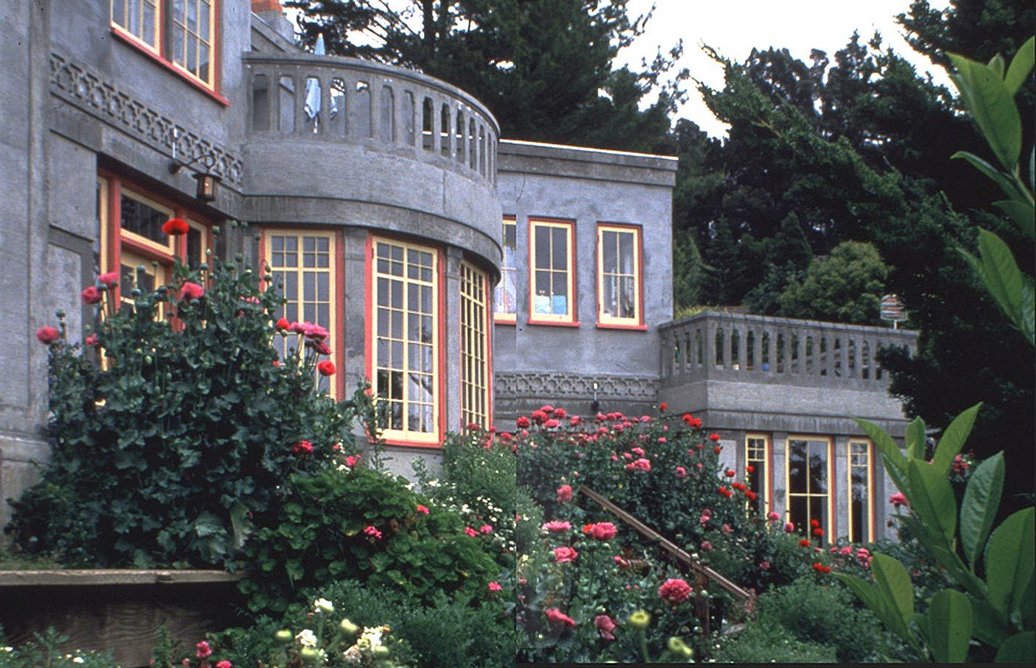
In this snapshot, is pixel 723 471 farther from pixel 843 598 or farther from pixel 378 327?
pixel 378 327

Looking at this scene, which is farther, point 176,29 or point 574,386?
point 176,29

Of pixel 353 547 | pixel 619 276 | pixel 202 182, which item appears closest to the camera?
pixel 619 276

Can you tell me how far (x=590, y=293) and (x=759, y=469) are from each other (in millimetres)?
1195

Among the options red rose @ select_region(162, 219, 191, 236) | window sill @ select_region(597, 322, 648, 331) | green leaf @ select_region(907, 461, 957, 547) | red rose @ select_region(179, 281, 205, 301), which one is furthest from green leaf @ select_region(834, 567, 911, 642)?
red rose @ select_region(162, 219, 191, 236)

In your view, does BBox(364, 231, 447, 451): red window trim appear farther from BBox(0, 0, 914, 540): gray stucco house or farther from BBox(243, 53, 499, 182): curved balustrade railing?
BBox(243, 53, 499, 182): curved balustrade railing

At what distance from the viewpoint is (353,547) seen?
18.7 ft

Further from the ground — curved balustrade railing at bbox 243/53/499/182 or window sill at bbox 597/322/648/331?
curved balustrade railing at bbox 243/53/499/182

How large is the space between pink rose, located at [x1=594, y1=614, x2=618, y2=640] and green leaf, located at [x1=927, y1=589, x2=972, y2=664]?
2.74 feet

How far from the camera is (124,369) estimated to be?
5945 mm

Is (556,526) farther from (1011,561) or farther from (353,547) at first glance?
(353,547)

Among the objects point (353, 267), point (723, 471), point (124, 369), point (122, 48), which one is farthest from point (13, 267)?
point (723, 471)

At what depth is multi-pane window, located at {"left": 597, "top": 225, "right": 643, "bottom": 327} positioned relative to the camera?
158 inches

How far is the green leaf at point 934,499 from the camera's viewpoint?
1885 millimetres

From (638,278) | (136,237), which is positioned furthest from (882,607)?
(136,237)
